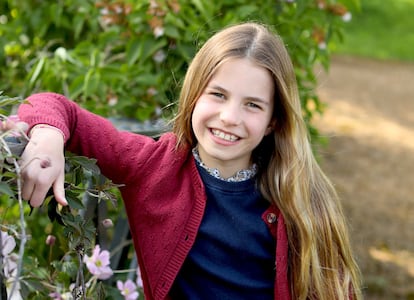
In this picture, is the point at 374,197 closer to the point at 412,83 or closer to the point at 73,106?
the point at 73,106

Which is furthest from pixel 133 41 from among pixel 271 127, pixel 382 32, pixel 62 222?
pixel 382 32

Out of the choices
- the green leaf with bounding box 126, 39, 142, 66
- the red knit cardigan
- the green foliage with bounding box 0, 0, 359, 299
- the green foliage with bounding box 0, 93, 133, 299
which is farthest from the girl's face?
the green leaf with bounding box 126, 39, 142, 66

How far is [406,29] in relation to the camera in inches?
629

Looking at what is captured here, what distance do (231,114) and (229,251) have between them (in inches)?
13.4

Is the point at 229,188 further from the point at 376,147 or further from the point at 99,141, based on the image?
the point at 376,147

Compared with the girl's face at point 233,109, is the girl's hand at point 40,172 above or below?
above

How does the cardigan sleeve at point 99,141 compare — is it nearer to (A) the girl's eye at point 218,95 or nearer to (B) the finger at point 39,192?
(A) the girl's eye at point 218,95

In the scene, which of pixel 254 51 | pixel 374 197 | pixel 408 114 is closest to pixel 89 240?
pixel 254 51

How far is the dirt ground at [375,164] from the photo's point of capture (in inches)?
186

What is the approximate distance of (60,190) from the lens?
1.34 m

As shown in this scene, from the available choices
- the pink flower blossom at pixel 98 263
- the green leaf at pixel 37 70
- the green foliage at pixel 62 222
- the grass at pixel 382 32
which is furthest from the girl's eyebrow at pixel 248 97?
the grass at pixel 382 32

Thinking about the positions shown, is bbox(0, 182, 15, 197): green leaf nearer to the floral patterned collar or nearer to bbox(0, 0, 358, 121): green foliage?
the floral patterned collar

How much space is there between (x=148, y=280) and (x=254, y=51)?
1.96ft

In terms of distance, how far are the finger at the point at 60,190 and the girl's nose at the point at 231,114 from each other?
19.9 inches
